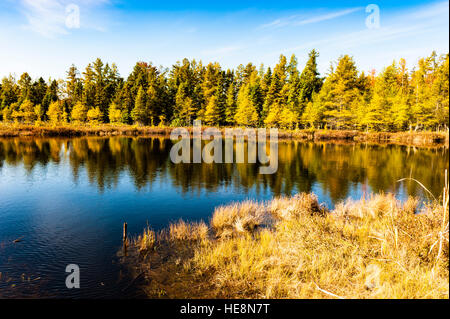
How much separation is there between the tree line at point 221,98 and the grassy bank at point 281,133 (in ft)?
11.0

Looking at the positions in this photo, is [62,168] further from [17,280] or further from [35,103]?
[35,103]

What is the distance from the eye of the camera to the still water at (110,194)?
912 centimetres

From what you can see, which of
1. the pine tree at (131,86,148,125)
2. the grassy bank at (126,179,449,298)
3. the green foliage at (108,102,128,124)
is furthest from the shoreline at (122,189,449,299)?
the green foliage at (108,102,128,124)

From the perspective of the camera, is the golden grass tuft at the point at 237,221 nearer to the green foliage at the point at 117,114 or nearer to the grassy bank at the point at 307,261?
the grassy bank at the point at 307,261

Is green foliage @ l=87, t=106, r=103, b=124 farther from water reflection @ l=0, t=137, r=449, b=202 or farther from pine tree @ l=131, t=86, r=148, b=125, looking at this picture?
water reflection @ l=0, t=137, r=449, b=202

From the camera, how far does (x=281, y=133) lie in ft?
241

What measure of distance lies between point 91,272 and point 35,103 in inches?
3885

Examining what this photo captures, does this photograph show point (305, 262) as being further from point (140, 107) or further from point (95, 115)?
point (95, 115)

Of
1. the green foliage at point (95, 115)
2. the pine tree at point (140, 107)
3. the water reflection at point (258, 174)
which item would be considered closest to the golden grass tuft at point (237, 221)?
the water reflection at point (258, 174)

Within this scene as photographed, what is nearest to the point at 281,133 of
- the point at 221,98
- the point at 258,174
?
the point at 221,98

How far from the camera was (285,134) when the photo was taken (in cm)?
7294

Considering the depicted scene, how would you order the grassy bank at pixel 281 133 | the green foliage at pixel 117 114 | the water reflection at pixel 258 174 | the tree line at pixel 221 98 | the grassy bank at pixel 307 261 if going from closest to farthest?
the grassy bank at pixel 307 261 → the water reflection at pixel 258 174 → the grassy bank at pixel 281 133 → the tree line at pixel 221 98 → the green foliage at pixel 117 114

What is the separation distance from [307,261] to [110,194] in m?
15.5
